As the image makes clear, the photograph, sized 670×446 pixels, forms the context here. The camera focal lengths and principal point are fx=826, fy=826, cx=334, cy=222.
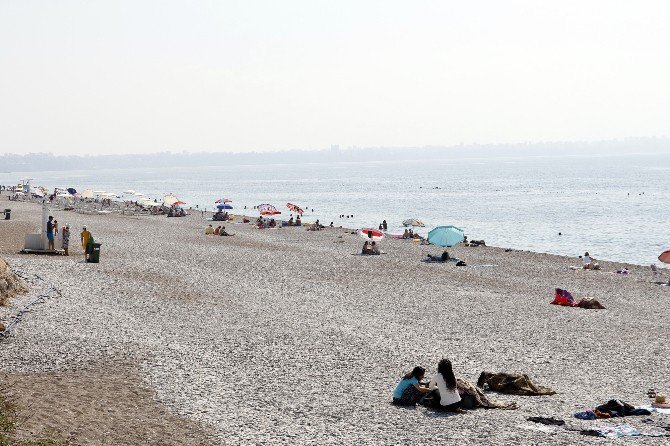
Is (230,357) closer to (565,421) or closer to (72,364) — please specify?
(72,364)

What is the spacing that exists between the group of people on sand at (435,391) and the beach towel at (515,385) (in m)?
1.55

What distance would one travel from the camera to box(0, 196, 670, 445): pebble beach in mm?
13453

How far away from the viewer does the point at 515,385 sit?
15688mm

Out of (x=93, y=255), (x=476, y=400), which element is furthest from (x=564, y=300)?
(x=93, y=255)

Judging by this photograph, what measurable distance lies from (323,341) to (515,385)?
237 inches

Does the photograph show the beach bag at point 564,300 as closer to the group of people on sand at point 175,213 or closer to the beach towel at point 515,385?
the beach towel at point 515,385

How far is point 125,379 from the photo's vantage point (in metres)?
15.9

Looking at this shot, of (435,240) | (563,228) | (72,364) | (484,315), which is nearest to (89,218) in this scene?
(435,240)

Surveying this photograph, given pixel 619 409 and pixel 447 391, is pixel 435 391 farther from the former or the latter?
pixel 619 409

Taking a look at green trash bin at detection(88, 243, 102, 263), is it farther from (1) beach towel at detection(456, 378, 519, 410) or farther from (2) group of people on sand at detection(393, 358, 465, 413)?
(1) beach towel at detection(456, 378, 519, 410)

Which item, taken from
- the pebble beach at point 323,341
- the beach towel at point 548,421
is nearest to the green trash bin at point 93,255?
the pebble beach at point 323,341

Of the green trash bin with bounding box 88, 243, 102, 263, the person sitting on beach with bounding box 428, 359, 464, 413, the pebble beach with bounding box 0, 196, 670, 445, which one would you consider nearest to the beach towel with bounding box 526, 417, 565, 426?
the pebble beach with bounding box 0, 196, 670, 445

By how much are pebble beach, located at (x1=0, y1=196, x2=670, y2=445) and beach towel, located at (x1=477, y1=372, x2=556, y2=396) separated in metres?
0.32

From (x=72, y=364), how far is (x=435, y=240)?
90.0 feet
